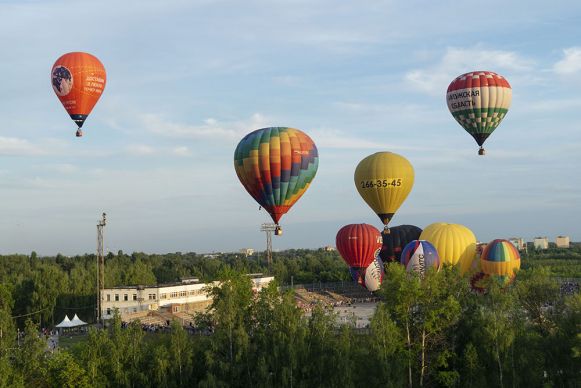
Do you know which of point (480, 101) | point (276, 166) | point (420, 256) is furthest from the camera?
point (420, 256)

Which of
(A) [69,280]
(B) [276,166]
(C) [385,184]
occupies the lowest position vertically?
(A) [69,280]

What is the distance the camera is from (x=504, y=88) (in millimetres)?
59094

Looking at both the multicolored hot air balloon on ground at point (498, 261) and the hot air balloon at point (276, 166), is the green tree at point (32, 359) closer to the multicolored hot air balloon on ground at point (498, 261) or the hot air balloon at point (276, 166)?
the hot air balloon at point (276, 166)

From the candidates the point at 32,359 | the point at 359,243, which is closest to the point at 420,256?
the point at 359,243

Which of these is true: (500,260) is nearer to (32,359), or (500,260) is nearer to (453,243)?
(453,243)

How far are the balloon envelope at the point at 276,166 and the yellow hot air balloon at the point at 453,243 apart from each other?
2525 centimetres

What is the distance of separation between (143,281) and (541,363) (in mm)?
72450

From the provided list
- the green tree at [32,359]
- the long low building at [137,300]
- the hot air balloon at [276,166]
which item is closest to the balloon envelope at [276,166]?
the hot air balloon at [276,166]

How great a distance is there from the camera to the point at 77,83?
51094mm

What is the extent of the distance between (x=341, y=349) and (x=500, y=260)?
37.3 metres

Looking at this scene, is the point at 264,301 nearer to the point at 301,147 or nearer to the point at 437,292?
the point at 437,292

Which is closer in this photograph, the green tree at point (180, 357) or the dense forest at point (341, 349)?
the dense forest at point (341, 349)

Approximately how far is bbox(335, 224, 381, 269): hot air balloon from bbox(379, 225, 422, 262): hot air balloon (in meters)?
6.31

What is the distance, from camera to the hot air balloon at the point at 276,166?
172ft
